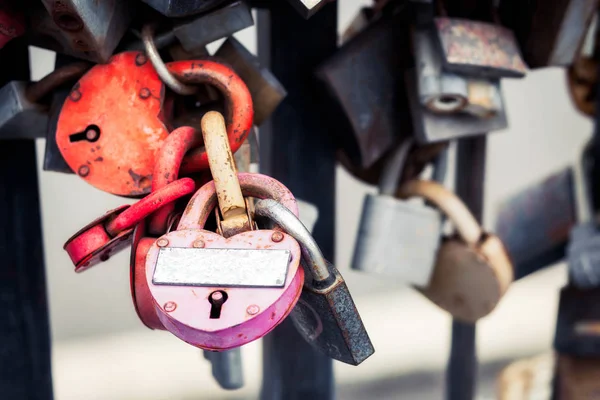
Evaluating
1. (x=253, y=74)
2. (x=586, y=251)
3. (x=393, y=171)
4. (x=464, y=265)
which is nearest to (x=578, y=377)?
(x=586, y=251)

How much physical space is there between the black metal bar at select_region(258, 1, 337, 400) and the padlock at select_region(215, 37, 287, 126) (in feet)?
0.36

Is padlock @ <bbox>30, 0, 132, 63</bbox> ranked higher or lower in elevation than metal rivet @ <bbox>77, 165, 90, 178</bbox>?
higher

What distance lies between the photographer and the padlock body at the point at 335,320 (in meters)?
0.41

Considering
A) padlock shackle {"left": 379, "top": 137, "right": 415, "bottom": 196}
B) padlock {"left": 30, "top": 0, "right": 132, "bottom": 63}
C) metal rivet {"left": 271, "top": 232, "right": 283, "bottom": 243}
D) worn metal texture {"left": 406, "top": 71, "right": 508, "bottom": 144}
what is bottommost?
padlock shackle {"left": 379, "top": 137, "right": 415, "bottom": 196}

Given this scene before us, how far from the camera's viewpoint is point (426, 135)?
2.18ft

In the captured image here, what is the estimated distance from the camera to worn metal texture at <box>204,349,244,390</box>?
670 mm

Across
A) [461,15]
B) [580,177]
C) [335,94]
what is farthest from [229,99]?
[580,177]

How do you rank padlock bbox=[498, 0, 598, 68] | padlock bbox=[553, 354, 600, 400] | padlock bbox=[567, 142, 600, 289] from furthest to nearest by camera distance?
padlock bbox=[553, 354, 600, 400] < padlock bbox=[567, 142, 600, 289] < padlock bbox=[498, 0, 598, 68]

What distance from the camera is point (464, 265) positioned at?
79cm

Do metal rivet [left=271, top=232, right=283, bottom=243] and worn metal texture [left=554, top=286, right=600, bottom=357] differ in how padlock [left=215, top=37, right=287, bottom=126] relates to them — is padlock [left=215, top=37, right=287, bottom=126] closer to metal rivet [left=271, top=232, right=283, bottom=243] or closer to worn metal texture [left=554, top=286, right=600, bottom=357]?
metal rivet [left=271, top=232, right=283, bottom=243]

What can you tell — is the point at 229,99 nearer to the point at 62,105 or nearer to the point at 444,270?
the point at 62,105

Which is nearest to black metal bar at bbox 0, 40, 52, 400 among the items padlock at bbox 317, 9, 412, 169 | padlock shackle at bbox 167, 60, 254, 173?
padlock shackle at bbox 167, 60, 254, 173

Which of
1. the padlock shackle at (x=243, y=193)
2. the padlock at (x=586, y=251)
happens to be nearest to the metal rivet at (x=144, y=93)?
the padlock shackle at (x=243, y=193)

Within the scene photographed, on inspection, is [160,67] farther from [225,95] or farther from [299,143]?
[299,143]
